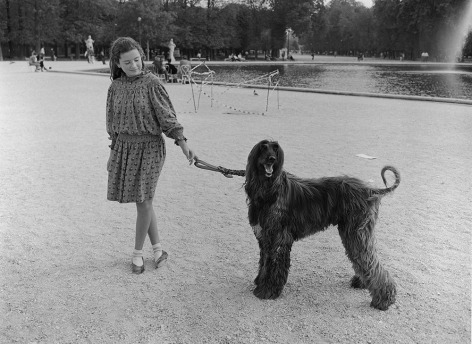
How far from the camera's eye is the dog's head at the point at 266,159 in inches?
121

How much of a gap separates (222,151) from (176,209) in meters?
3.05

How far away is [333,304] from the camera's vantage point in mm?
3471

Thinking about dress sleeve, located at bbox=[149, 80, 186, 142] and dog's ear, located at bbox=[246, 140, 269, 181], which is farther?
dress sleeve, located at bbox=[149, 80, 186, 142]

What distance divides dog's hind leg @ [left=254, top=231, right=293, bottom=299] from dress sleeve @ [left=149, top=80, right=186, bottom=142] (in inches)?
42.3

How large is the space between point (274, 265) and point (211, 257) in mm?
940

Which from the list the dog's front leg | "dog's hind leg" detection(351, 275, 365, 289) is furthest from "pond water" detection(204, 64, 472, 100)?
the dog's front leg

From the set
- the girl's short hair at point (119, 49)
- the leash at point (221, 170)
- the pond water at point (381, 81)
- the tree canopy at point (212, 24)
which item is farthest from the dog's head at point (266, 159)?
the tree canopy at point (212, 24)

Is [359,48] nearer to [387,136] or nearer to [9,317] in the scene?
[387,136]

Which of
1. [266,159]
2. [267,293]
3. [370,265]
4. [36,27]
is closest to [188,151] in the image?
[266,159]

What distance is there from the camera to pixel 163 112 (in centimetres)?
366

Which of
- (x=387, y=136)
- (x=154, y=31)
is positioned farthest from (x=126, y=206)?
(x=154, y=31)

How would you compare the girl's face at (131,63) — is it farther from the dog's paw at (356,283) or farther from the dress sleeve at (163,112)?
the dog's paw at (356,283)

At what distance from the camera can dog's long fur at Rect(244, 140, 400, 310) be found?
10.9 feet

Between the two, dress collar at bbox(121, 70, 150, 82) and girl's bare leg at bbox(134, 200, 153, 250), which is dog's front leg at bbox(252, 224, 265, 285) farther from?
dress collar at bbox(121, 70, 150, 82)
